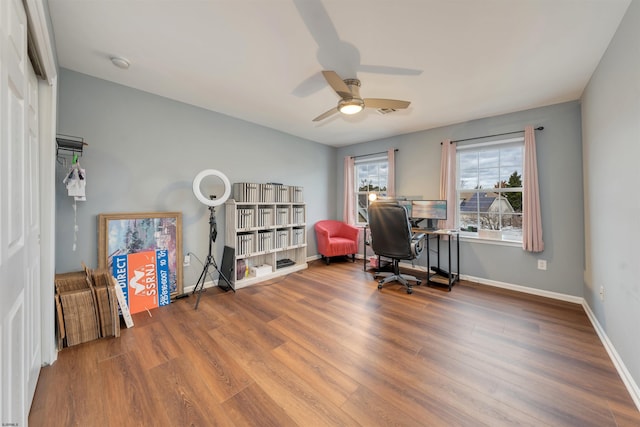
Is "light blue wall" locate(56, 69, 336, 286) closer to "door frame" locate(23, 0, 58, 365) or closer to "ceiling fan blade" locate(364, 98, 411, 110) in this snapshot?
"door frame" locate(23, 0, 58, 365)

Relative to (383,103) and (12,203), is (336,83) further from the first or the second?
(12,203)

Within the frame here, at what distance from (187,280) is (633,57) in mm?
4460

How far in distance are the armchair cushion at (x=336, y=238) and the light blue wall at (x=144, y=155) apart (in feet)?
4.93

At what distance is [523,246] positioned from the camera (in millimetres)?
3168

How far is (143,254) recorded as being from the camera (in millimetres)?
2662

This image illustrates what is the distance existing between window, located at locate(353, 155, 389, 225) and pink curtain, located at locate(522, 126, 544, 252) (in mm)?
2067

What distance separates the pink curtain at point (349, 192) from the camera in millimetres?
5086

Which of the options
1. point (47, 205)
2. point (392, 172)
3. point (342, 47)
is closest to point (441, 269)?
point (392, 172)

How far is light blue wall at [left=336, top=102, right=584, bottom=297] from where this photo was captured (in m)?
2.88

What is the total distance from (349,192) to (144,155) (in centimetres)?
354

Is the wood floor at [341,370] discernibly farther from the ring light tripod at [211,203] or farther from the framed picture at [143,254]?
the ring light tripod at [211,203]

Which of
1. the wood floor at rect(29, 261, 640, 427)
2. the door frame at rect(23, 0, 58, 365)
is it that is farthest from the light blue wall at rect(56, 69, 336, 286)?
the wood floor at rect(29, 261, 640, 427)

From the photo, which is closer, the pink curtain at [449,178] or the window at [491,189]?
the window at [491,189]

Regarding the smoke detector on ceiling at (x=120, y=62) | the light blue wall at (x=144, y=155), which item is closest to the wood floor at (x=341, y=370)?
the light blue wall at (x=144, y=155)
